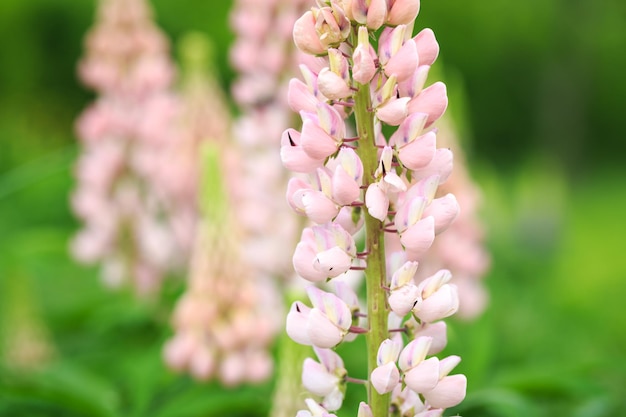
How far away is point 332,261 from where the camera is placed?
4.16ft

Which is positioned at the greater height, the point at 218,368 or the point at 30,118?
the point at 30,118

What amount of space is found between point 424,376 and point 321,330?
0.15 metres

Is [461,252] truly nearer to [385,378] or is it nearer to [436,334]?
[436,334]

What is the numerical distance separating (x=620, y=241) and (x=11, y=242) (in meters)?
10.8

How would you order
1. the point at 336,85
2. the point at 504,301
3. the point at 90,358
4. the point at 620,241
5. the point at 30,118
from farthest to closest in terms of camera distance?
the point at 620,241
the point at 30,118
the point at 504,301
the point at 90,358
the point at 336,85

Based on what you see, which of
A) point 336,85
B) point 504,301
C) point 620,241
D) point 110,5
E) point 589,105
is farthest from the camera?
point 589,105

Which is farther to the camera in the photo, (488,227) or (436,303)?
(488,227)

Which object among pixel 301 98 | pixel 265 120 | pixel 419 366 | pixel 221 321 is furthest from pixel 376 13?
pixel 265 120

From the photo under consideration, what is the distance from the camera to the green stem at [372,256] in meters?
1.28

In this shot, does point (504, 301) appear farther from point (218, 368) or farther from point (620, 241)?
point (620, 241)

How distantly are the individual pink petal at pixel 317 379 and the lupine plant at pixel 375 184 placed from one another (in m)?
0.04

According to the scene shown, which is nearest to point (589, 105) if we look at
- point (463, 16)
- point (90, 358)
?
point (463, 16)

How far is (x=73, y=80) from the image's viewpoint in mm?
13891

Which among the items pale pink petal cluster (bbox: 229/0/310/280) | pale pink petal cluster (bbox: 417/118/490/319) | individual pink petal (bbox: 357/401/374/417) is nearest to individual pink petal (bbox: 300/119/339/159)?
individual pink petal (bbox: 357/401/374/417)
